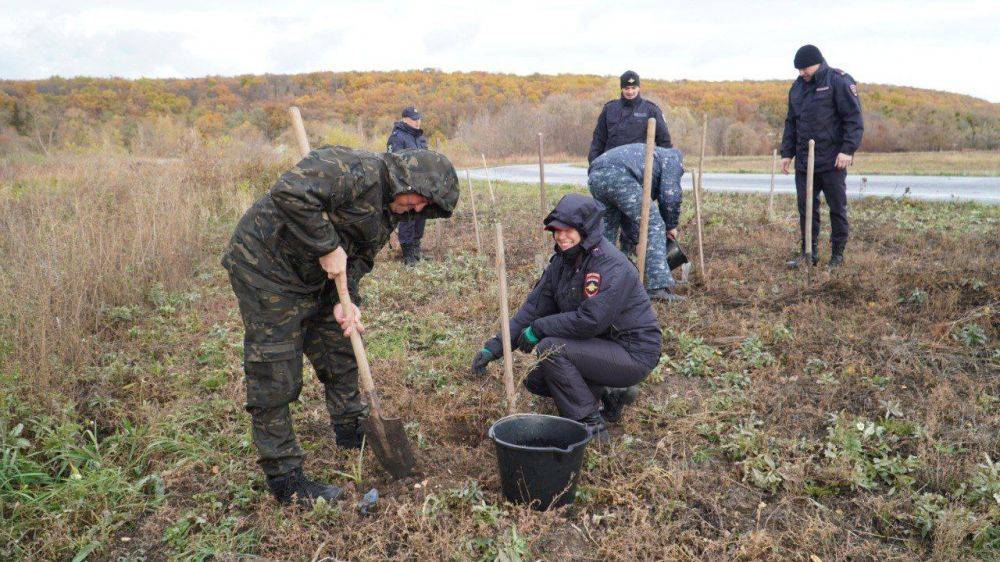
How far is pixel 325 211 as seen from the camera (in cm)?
272

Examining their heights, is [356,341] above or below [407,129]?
below

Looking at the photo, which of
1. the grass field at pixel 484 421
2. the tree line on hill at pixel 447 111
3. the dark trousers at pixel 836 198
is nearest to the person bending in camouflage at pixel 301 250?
the grass field at pixel 484 421

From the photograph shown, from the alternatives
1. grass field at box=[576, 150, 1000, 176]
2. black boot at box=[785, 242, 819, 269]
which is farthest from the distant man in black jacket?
grass field at box=[576, 150, 1000, 176]

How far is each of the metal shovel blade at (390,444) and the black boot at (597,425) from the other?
3.30 ft

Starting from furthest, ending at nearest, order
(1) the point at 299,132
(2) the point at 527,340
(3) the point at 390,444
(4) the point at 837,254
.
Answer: (4) the point at 837,254
(2) the point at 527,340
(3) the point at 390,444
(1) the point at 299,132

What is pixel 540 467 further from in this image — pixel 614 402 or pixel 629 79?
pixel 629 79

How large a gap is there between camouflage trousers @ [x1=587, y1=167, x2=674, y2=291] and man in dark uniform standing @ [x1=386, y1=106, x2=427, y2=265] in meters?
2.81

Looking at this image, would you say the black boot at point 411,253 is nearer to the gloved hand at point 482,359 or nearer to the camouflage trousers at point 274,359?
the gloved hand at point 482,359

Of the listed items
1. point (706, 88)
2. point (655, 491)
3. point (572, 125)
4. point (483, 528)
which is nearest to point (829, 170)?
point (655, 491)

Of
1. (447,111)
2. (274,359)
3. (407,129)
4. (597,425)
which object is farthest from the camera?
(447,111)

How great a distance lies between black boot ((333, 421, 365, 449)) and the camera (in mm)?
3514

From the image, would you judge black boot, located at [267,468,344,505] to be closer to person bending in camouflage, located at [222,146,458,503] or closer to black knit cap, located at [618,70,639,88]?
person bending in camouflage, located at [222,146,458,503]

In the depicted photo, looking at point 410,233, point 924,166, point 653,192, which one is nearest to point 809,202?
point 653,192

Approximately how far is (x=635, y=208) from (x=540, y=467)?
10.7ft
